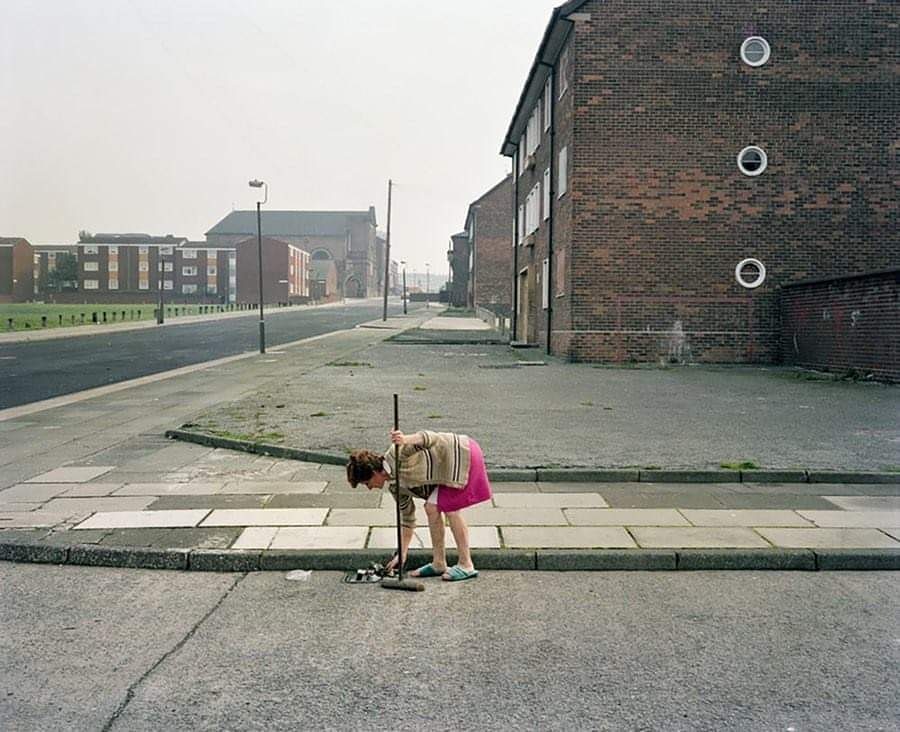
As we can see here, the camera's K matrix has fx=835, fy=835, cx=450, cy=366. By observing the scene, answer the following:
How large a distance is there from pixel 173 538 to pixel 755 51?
19.3 metres

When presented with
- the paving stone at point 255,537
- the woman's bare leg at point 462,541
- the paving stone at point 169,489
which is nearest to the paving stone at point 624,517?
the woman's bare leg at point 462,541

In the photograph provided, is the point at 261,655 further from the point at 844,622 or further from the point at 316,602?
the point at 844,622

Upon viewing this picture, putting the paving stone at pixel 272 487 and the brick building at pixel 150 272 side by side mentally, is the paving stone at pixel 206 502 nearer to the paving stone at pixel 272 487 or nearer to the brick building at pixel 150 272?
the paving stone at pixel 272 487

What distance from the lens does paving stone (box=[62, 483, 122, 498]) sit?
300 inches

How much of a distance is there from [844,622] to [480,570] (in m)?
2.30

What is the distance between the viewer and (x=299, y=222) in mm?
162625

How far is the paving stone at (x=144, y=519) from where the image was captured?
6.55 m

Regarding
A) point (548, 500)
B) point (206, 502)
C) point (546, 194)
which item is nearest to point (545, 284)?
point (546, 194)

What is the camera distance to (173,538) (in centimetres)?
623

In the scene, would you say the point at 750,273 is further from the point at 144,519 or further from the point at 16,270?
the point at 16,270

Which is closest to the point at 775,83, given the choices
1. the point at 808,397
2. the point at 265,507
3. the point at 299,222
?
the point at 808,397

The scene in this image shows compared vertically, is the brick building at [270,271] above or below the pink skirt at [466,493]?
above

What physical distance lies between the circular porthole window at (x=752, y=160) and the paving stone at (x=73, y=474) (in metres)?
16.9

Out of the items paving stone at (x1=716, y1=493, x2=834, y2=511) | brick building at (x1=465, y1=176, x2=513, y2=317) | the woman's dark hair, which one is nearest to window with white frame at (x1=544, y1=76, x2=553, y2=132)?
paving stone at (x1=716, y1=493, x2=834, y2=511)
